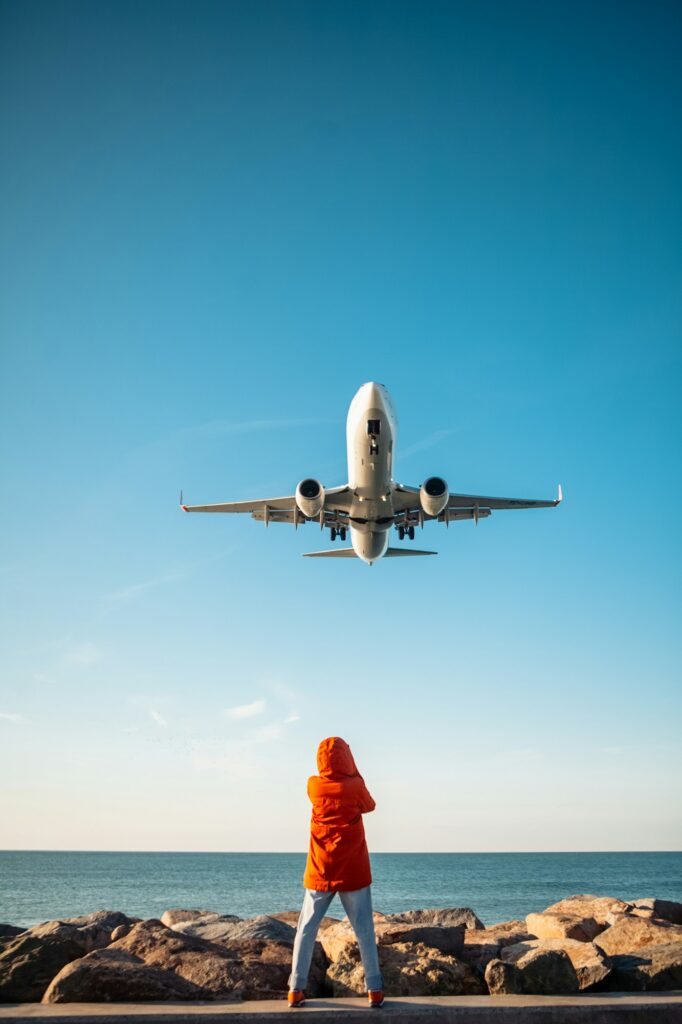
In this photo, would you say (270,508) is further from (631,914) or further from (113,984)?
(113,984)

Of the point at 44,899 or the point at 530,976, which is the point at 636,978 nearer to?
the point at 530,976

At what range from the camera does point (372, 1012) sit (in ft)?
18.9

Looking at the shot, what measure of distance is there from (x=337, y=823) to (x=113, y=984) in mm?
2386

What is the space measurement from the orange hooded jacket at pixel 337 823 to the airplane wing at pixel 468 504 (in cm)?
2189

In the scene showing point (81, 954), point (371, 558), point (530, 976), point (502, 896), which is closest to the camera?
point (530, 976)

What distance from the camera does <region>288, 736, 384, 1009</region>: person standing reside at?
636cm

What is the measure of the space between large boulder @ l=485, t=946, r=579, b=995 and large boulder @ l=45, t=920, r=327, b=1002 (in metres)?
1.73

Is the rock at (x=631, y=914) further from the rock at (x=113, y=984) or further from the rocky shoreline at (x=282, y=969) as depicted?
the rock at (x=113, y=984)

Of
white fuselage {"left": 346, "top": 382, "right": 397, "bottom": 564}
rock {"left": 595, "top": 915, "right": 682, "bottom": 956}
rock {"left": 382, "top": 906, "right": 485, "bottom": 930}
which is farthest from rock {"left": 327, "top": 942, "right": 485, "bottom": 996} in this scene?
white fuselage {"left": 346, "top": 382, "right": 397, "bottom": 564}

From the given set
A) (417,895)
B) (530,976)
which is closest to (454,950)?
(530,976)

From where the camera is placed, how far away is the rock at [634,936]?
10033 mm

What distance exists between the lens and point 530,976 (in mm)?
7039

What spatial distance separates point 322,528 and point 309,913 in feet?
83.1

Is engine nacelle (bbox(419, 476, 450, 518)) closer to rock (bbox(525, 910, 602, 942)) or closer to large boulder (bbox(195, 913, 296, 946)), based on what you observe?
rock (bbox(525, 910, 602, 942))
